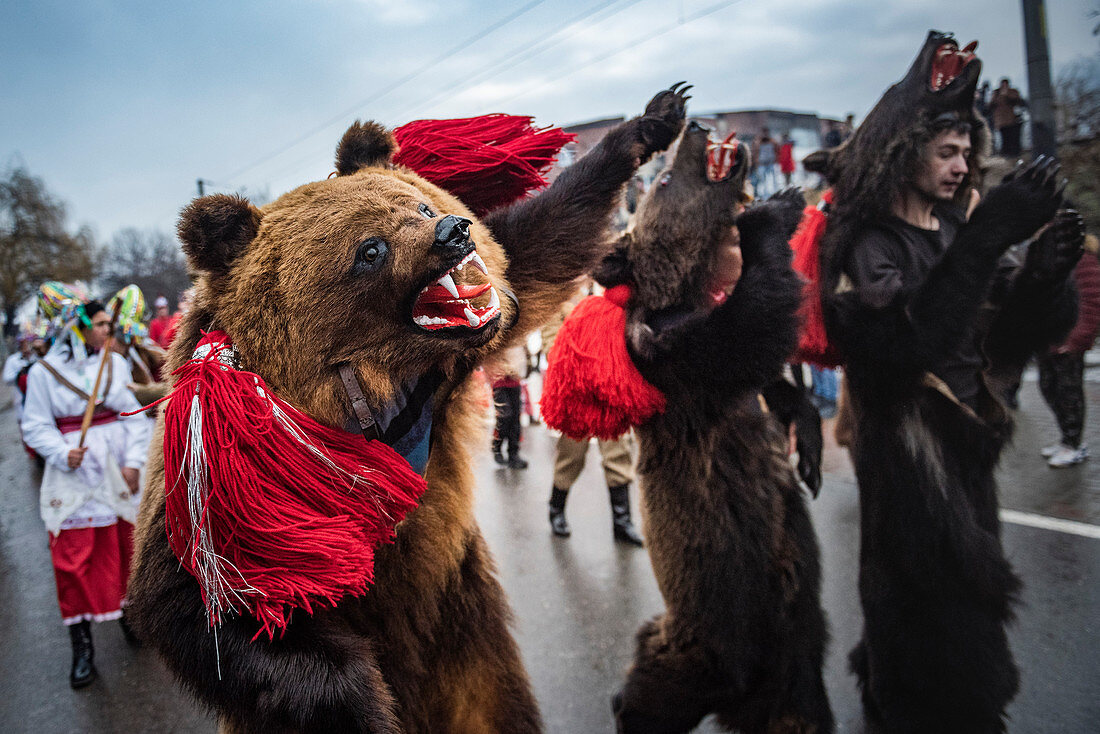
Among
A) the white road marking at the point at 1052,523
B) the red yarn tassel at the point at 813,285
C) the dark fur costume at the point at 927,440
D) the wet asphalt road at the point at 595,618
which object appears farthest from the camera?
the white road marking at the point at 1052,523

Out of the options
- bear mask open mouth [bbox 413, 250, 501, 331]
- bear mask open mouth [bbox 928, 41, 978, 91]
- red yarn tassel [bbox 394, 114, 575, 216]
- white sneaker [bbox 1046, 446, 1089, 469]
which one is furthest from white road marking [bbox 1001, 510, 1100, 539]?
bear mask open mouth [bbox 413, 250, 501, 331]

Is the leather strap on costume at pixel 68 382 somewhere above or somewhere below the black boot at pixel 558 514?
above

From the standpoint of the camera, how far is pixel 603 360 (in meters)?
2.30

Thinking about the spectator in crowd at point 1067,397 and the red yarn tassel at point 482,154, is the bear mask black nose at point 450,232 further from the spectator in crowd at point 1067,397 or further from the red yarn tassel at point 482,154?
the spectator in crowd at point 1067,397

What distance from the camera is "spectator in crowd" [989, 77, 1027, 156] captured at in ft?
24.4

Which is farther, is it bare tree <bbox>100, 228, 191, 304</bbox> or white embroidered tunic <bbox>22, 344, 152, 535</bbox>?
bare tree <bbox>100, 228, 191, 304</bbox>

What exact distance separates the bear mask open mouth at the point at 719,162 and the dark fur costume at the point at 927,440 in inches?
23.8

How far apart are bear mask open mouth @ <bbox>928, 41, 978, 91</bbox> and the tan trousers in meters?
2.86

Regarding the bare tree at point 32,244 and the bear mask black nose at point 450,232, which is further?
the bare tree at point 32,244

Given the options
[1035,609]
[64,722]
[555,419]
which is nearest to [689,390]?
[555,419]

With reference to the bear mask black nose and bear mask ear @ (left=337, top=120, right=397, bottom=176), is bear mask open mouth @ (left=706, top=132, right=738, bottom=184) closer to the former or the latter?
bear mask ear @ (left=337, top=120, right=397, bottom=176)

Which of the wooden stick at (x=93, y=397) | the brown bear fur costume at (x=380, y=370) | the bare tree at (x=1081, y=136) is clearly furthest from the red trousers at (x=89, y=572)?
the bare tree at (x=1081, y=136)

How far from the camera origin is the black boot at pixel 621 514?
4852 millimetres

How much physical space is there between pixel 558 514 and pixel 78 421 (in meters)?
3.23
